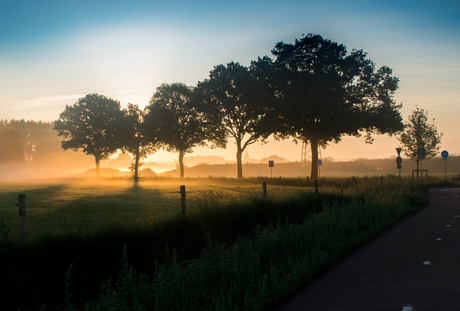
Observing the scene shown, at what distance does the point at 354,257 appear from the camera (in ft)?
28.1

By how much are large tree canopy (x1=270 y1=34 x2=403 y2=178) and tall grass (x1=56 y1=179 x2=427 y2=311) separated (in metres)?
25.3

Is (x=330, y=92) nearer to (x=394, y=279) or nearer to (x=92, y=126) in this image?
(x=394, y=279)

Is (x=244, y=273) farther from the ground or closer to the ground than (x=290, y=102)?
closer to the ground

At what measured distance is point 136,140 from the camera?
2218 inches

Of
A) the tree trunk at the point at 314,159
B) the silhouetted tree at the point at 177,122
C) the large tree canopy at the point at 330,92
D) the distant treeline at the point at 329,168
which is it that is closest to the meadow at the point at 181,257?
the large tree canopy at the point at 330,92

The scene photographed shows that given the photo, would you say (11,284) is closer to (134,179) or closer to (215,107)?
(215,107)

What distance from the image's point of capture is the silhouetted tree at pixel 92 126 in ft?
184

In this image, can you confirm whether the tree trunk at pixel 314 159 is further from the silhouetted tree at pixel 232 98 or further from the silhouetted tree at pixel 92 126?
the silhouetted tree at pixel 92 126

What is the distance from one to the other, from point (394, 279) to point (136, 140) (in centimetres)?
5314

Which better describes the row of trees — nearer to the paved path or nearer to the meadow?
the meadow

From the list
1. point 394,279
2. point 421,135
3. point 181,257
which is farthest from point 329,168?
point 394,279

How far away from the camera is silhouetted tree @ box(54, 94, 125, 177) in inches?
2202

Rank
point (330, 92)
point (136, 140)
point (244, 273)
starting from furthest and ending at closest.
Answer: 1. point (136, 140)
2. point (330, 92)
3. point (244, 273)

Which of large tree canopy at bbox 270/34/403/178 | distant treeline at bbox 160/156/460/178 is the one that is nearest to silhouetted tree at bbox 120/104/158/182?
large tree canopy at bbox 270/34/403/178
